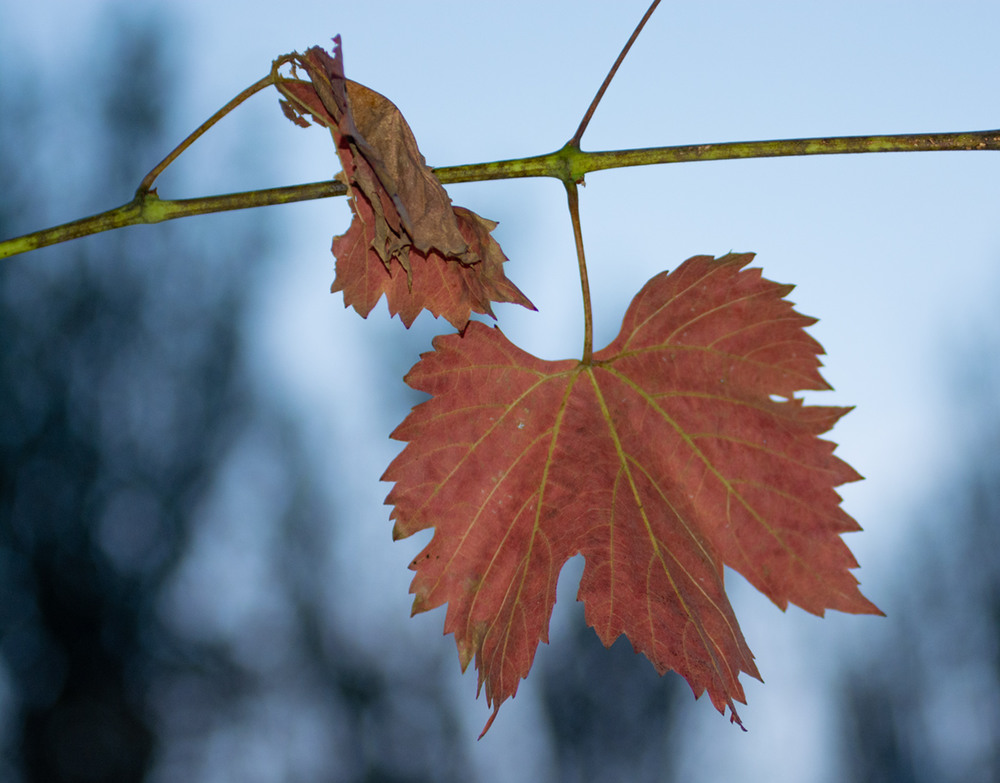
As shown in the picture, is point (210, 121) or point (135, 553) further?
point (135, 553)

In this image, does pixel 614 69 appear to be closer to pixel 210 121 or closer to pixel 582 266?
pixel 582 266

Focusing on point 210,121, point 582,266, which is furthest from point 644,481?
point 210,121

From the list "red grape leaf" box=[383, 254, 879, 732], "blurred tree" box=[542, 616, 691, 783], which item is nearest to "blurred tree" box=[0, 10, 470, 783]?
"blurred tree" box=[542, 616, 691, 783]

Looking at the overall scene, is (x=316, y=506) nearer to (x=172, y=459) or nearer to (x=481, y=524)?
(x=172, y=459)

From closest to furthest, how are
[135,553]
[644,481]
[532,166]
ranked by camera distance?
[532,166] → [644,481] → [135,553]

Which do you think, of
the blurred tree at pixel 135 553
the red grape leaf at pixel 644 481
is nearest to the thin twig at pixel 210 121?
the red grape leaf at pixel 644 481

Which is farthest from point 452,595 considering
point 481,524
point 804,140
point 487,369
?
point 804,140
